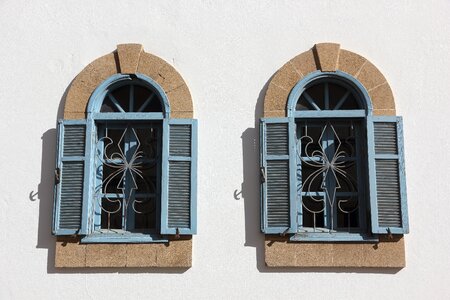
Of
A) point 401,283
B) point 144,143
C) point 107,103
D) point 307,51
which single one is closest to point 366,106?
point 307,51

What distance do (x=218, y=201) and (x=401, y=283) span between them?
1936 mm

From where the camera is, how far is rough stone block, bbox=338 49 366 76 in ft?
20.5

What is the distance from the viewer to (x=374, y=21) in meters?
6.41

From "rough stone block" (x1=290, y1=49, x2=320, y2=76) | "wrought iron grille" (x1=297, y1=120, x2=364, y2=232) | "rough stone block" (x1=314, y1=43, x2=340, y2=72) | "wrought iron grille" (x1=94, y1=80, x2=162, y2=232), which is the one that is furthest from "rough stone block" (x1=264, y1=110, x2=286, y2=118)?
"wrought iron grille" (x1=94, y1=80, x2=162, y2=232)

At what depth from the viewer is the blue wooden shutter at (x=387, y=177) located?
232 inches

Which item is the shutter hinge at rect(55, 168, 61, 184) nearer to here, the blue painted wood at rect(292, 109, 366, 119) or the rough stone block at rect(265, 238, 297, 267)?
the rough stone block at rect(265, 238, 297, 267)

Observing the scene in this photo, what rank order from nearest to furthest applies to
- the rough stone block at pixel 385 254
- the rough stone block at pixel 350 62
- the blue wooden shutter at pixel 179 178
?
A: the rough stone block at pixel 385 254
the blue wooden shutter at pixel 179 178
the rough stone block at pixel 350 62

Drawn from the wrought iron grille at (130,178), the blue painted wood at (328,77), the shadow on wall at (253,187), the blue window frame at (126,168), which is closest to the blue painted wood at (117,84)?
the blue window frame at (126,168)

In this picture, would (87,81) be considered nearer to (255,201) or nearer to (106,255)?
(106,255)

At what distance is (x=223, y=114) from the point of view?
247 inches

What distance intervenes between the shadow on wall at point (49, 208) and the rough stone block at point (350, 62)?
2595 millimetres

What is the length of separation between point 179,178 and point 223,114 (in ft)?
2.65

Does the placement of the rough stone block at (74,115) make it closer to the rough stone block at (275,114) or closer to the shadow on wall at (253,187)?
the shadow on wall at (253,187)

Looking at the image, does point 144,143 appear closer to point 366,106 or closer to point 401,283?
point 366,106
